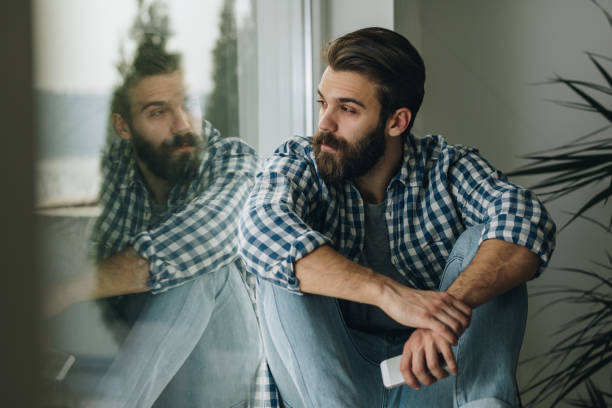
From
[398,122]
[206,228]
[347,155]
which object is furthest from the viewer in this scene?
[398,122]

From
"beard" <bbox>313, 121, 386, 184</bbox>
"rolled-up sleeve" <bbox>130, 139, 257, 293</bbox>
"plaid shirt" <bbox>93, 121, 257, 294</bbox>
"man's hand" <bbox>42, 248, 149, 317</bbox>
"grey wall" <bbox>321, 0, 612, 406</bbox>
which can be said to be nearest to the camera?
"man's hand" <bbox>42, 248, 149, 317</bbox>

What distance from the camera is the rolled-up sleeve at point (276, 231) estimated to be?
3.62 feet

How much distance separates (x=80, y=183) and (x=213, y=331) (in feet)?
1.85

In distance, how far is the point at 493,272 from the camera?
1.13 m

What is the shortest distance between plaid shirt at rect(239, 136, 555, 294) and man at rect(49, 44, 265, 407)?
0.13 m

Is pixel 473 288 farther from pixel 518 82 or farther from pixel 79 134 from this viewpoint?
pixel 518 82

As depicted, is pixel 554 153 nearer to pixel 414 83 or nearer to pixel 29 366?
pixel 414 83

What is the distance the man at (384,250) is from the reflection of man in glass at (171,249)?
0.10m

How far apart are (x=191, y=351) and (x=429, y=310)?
1.63 ft

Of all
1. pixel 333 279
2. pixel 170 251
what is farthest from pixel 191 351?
pixel 333 279

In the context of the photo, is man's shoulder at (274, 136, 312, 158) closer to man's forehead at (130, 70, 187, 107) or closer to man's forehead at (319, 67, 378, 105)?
man's forehead at (319, 67, 378, 105)

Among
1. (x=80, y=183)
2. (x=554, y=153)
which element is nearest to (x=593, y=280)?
(x=554, y=153)

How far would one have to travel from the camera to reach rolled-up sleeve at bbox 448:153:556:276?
3.95 feet

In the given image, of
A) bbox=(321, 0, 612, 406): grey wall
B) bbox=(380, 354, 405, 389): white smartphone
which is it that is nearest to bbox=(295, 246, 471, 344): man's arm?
bbox=(380, 354, 405, 389): white smartphone
